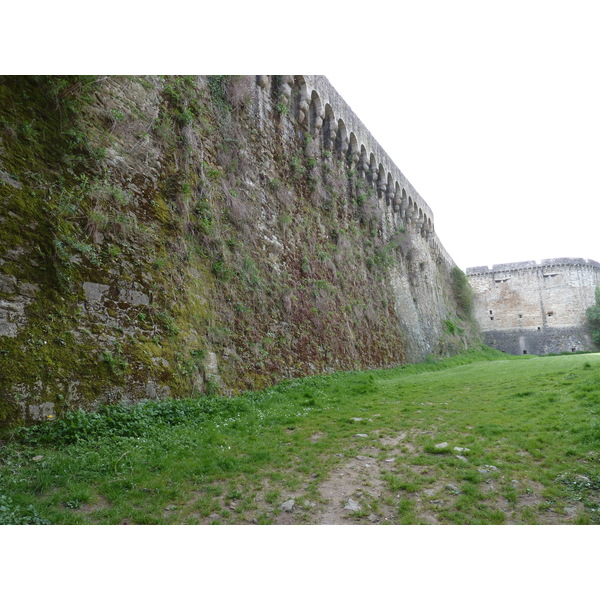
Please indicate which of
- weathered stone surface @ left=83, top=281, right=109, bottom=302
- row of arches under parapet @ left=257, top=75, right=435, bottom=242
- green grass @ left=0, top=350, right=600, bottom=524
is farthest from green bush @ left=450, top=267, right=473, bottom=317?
weathered stone surface @ left=83, top=281, right=109, bottom=302

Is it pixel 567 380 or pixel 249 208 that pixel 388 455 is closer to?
pixel 567 380

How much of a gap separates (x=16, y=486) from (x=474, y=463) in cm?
423

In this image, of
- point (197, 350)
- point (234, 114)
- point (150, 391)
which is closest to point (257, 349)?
point (197, 350)

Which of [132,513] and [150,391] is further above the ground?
[150,391]

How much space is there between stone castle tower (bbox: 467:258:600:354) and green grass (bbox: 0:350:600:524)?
30.3 meters

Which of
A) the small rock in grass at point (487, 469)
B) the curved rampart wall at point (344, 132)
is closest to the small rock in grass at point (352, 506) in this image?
the small rock in grass at point (487, 469)

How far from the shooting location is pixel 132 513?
3.22 meters

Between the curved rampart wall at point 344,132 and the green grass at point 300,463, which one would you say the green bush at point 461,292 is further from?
the green grass at point 300,463

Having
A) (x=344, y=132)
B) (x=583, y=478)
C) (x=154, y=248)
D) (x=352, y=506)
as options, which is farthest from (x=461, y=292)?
(x=352, y=506)

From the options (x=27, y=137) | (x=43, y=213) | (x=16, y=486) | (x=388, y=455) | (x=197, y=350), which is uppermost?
(x=27, y=137)

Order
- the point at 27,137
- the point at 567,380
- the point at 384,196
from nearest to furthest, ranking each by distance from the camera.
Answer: the point at 27,137 → the point at 567,380 → the point at 384,196

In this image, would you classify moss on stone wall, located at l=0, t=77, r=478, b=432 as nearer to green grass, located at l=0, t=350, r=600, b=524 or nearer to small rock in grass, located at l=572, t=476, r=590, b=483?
green grass, located at l=0, t=350, r=600, b=524

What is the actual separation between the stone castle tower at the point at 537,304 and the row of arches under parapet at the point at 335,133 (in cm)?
1745

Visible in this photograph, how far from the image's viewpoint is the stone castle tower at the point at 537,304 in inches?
1308
